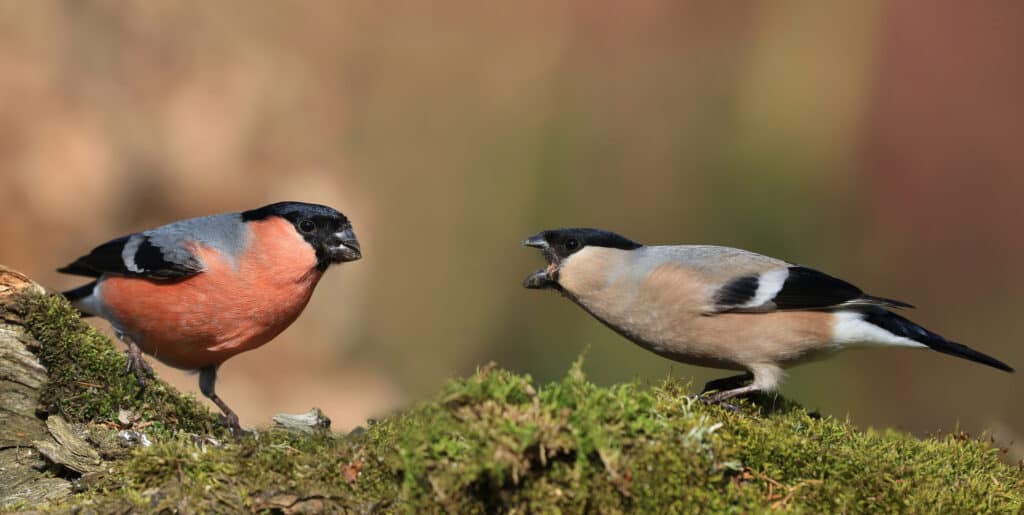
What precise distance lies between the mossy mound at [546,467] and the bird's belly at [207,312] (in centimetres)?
111

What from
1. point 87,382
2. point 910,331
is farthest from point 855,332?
point 87,382

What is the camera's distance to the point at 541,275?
4.00m

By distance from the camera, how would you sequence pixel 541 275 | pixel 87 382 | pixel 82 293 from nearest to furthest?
pixel 87 382
pixel 541 275
pixel 82 293

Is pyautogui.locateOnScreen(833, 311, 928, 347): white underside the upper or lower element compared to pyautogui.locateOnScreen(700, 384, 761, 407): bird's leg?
upper

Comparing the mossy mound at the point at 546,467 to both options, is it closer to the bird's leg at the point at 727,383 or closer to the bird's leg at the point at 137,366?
the bird's leg at the point at 137,366

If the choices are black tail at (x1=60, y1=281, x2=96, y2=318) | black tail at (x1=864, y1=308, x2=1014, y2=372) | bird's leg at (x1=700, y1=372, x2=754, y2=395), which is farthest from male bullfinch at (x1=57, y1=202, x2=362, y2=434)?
black tail at (x1=864, y1=308, x2=1014, y2=372)

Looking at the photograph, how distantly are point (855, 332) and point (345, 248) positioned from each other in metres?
2.26

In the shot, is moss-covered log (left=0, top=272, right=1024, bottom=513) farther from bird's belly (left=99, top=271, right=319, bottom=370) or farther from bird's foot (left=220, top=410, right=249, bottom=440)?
bird's belly (left=99, top=271, right=319, bottom=370)

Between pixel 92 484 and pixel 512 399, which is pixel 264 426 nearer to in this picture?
pixel 92 484

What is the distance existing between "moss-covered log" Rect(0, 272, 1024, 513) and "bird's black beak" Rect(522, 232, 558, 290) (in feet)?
3.55

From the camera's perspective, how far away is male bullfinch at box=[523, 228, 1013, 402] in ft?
12.1

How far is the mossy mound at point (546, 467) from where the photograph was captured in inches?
85.3

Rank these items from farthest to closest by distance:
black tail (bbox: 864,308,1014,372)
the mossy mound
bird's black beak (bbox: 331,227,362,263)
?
bird's black beak (bbox: 331,227,362,263), black tail (bbox: 864,308,1014,372), the mossy mound

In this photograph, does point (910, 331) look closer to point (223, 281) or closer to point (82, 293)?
point (223, 281)
